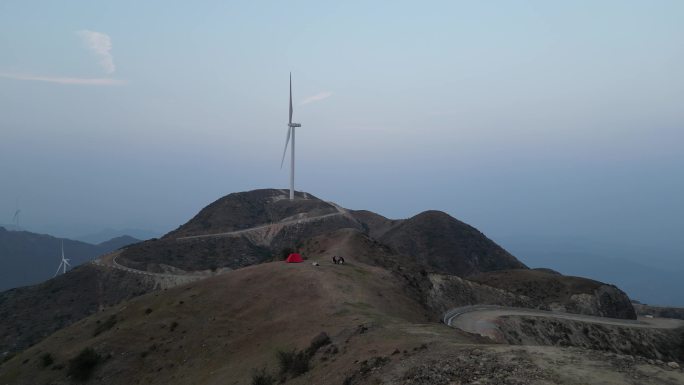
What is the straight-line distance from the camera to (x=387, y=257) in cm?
7656

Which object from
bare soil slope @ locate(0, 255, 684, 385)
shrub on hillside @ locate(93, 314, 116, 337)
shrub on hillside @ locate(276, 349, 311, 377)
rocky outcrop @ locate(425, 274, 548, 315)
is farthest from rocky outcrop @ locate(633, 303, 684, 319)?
shrub on hillside @ locate(93, 314, 116, 337)

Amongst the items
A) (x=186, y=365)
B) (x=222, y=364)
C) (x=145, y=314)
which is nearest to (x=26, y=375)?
(x=145, y=314)

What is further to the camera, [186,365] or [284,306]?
[284,306]

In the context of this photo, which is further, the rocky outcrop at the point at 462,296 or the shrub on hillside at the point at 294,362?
the rocky outcrop at the point at 462,296

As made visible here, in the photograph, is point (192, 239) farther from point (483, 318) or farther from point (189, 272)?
point (483, 318)

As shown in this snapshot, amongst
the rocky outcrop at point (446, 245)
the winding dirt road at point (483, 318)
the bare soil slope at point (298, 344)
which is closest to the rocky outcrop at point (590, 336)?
the winding dirt road at point (483, 318)

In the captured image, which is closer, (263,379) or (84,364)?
(263,379)

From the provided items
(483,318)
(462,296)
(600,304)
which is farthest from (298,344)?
(600,304)

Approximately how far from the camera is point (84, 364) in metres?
42.7

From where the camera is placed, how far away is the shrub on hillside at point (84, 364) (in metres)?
42.2

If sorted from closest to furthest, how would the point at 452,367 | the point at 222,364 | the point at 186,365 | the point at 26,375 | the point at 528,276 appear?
1. the point at 452,367
2. the point at 222,364
3. the point at 186,365
4. the point at 26,375
5. the point at 528,276

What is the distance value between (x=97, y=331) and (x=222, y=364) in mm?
22919

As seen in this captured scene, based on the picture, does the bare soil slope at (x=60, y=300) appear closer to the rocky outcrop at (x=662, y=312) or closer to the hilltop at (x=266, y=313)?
the hilltop at (x=266, y=313)

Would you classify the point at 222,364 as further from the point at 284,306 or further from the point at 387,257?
the point at 387,257
